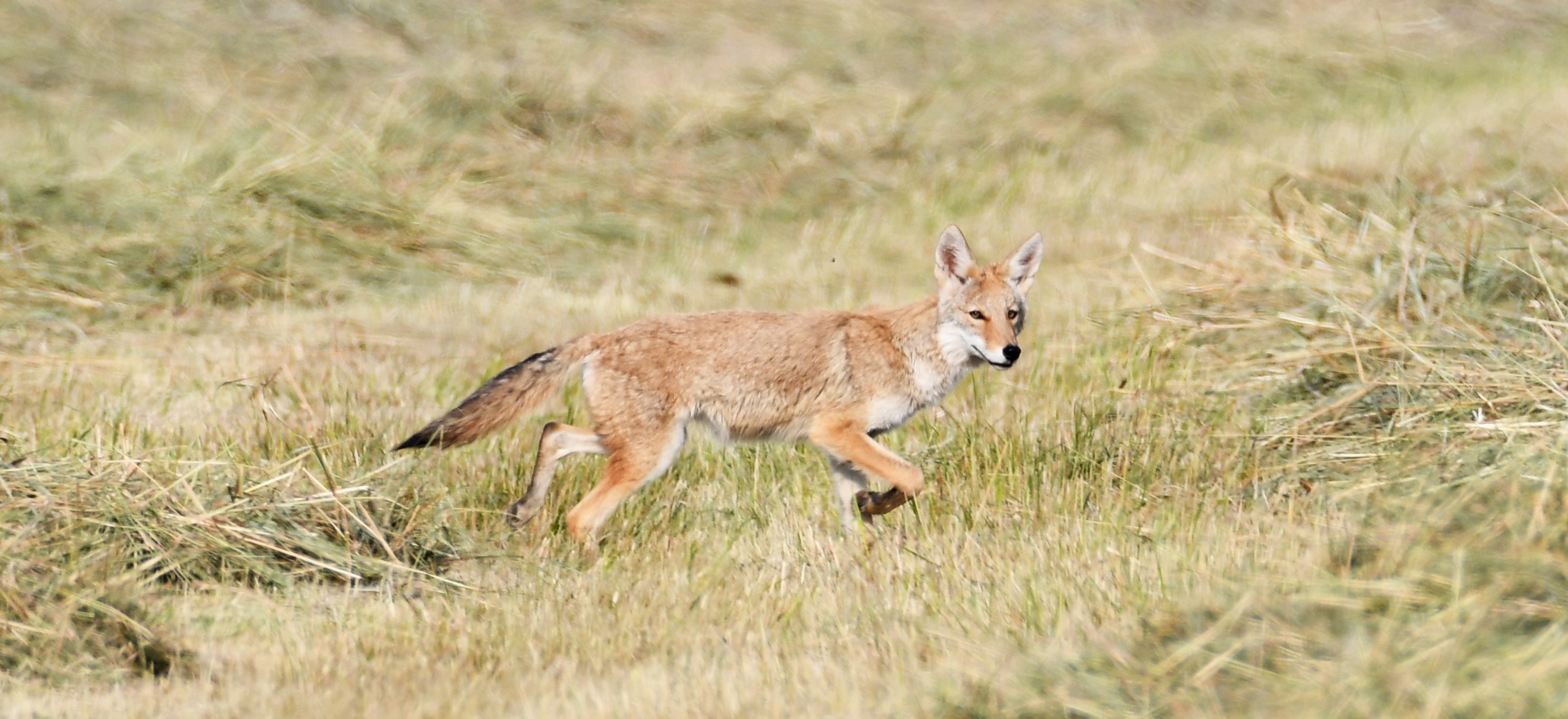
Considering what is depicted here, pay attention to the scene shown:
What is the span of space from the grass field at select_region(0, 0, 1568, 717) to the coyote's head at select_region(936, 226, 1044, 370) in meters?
0.47

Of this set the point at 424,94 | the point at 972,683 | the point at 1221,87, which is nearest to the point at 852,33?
the point at 1221,87

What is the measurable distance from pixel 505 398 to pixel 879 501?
62.6 inches

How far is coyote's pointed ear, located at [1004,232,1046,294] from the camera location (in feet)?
22.9

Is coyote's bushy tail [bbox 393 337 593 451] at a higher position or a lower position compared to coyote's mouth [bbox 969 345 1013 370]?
lower

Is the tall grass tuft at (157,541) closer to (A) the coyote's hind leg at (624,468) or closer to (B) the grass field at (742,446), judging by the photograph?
(B) the grass field at (742,446)

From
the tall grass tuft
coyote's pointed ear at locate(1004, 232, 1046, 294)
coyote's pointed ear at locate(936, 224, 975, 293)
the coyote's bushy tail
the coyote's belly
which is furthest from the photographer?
coyote's pointed ear at locate(1004, 232, 1046, 294)

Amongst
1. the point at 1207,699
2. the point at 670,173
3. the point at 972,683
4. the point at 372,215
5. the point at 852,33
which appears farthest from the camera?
the point at 852,33

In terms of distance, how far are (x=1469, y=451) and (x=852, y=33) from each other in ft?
46.5

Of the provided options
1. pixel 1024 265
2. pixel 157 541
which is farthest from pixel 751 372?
pixel 157 541

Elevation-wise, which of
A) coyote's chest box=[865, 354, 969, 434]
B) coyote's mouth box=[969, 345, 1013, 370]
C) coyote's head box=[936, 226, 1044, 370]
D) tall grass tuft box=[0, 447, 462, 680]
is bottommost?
tall grass tuft box=[0, 447, 462, 680]

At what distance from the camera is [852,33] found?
1878 centimetres

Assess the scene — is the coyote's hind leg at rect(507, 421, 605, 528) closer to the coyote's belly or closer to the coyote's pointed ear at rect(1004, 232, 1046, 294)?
the coyote's belly

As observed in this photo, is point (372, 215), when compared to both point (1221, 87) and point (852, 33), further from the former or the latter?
point (1221, 87)

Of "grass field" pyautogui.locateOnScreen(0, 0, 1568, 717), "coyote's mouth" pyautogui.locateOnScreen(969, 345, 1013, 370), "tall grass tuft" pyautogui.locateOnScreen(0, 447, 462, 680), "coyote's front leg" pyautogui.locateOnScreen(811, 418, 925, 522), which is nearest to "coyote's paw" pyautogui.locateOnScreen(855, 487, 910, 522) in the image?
"coyote's front leg" pyautogui.locateOnScreen(811, 418, 925, 522)
